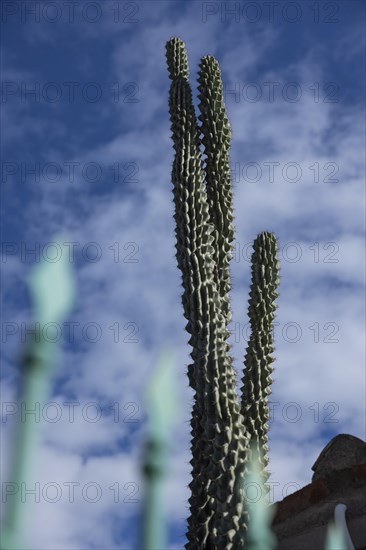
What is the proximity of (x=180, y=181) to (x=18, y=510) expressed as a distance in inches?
340

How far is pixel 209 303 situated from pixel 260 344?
51.8 inches

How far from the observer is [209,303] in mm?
8180

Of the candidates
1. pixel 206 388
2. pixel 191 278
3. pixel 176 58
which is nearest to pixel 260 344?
pixel 191 278

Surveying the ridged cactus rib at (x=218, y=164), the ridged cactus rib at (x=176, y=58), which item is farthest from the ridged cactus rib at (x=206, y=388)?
the ridged cactus rib at (x=176, y=58)

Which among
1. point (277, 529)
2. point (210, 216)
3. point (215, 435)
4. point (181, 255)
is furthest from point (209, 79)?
point (277, 529)

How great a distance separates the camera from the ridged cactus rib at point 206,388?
723cm

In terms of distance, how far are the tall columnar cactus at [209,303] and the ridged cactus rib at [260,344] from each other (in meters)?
0.20

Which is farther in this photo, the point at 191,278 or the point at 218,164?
the point at 218,164

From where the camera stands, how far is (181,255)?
861 cm

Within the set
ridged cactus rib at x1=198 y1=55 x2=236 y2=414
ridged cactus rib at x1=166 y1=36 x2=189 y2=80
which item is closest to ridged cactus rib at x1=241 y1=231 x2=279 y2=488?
ridged cactus rib at x1=198 y1=55 x2=236 y2=414

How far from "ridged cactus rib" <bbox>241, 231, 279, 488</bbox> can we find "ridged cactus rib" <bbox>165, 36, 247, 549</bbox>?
811 mm

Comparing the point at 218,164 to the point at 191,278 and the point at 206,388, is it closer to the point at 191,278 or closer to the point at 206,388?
the point at 191,278

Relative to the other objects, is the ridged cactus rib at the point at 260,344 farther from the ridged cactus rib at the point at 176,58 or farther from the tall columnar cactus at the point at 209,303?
the ridged cactus rib at the point at 176,58

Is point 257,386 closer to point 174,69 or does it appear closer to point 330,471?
point 330,471
